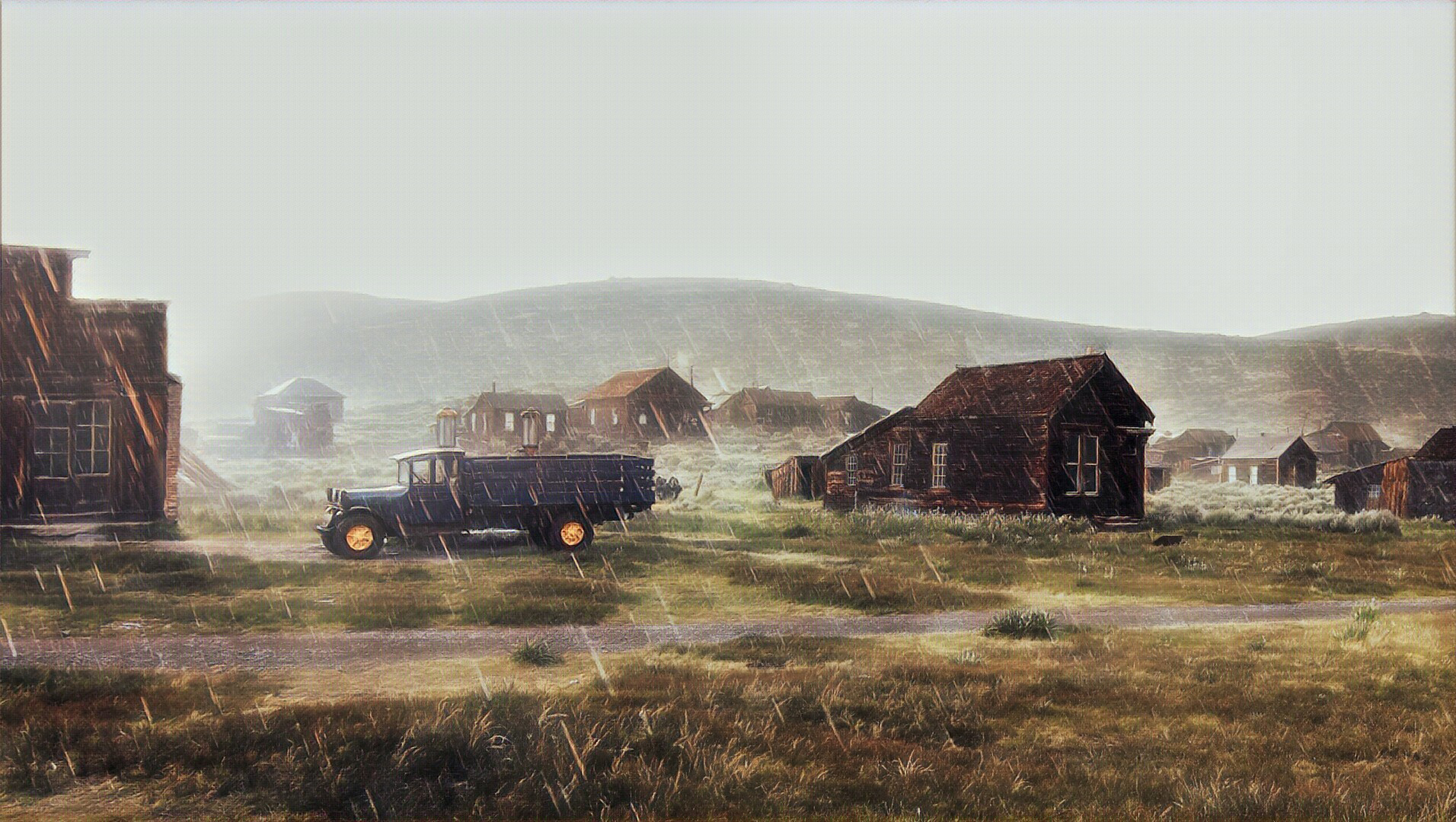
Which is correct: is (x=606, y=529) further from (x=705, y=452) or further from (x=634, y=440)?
(x=634, y=440)

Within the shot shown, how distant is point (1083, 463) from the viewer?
926 inches

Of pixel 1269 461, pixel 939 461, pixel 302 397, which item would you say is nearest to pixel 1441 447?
pixel 939 461

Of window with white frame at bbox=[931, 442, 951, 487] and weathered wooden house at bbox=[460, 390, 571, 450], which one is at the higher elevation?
weathered wooden house at bbox=[460, 390, 571, 450]

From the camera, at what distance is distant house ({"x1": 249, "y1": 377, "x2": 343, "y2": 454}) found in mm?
10094

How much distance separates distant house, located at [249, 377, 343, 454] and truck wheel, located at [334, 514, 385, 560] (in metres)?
3.96

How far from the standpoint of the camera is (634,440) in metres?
12.2

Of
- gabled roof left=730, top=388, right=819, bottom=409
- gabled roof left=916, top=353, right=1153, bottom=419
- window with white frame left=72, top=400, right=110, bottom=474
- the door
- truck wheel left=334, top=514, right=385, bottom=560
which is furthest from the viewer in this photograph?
gabled roof left=916, top=353, right=1153, bottom=419

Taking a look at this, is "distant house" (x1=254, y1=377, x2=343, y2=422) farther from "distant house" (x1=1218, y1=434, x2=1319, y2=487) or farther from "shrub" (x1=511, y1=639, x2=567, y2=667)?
"distant house" (x1=1218, y1=434, x2=1319, y2=487)

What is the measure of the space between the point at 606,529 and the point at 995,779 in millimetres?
11798

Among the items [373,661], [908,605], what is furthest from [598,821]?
[908,605]

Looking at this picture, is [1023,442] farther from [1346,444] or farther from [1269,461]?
[1269,461]

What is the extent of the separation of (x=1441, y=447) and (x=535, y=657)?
28.2 meters

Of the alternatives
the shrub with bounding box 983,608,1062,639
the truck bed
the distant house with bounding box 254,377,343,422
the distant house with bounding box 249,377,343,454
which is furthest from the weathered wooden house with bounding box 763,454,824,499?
the distant house with bounding box 254,377,343,422

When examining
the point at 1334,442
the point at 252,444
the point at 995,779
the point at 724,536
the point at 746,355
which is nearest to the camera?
the point at 995,779
